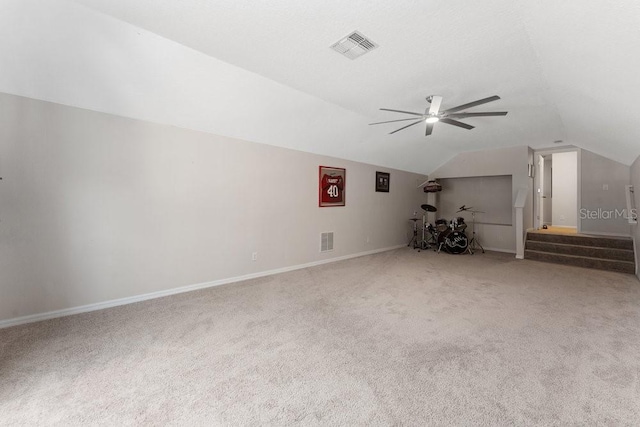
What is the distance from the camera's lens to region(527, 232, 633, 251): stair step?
5539mm

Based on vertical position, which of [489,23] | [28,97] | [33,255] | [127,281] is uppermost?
[489,23]

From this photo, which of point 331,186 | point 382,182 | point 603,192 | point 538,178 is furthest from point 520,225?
point 331,186

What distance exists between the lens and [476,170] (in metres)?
7.36

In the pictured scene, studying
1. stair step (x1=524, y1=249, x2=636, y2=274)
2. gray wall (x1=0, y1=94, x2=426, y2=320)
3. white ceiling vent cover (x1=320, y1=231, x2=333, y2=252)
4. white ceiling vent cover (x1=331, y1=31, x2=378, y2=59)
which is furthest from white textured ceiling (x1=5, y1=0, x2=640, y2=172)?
stair step (x1=524, y1=249, x2=636, y2=274)

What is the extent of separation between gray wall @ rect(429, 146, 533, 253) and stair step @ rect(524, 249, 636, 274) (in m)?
0.83

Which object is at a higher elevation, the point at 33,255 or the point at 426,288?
the point at 33,255

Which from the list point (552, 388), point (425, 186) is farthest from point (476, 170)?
point (552, 388)

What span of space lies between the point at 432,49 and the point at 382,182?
4.34 m

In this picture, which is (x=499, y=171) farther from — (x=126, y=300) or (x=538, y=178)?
(x=126, y=300)

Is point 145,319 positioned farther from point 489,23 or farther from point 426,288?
point 489,23

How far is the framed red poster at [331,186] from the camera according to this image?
548cm

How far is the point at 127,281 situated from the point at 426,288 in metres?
4.19

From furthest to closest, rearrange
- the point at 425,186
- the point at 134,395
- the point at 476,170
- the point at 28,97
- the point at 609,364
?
the point at 425,186
the point at 476,170
the point at 28,97
the point at 609,364
the point at 134,395

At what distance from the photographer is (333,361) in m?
2.16
